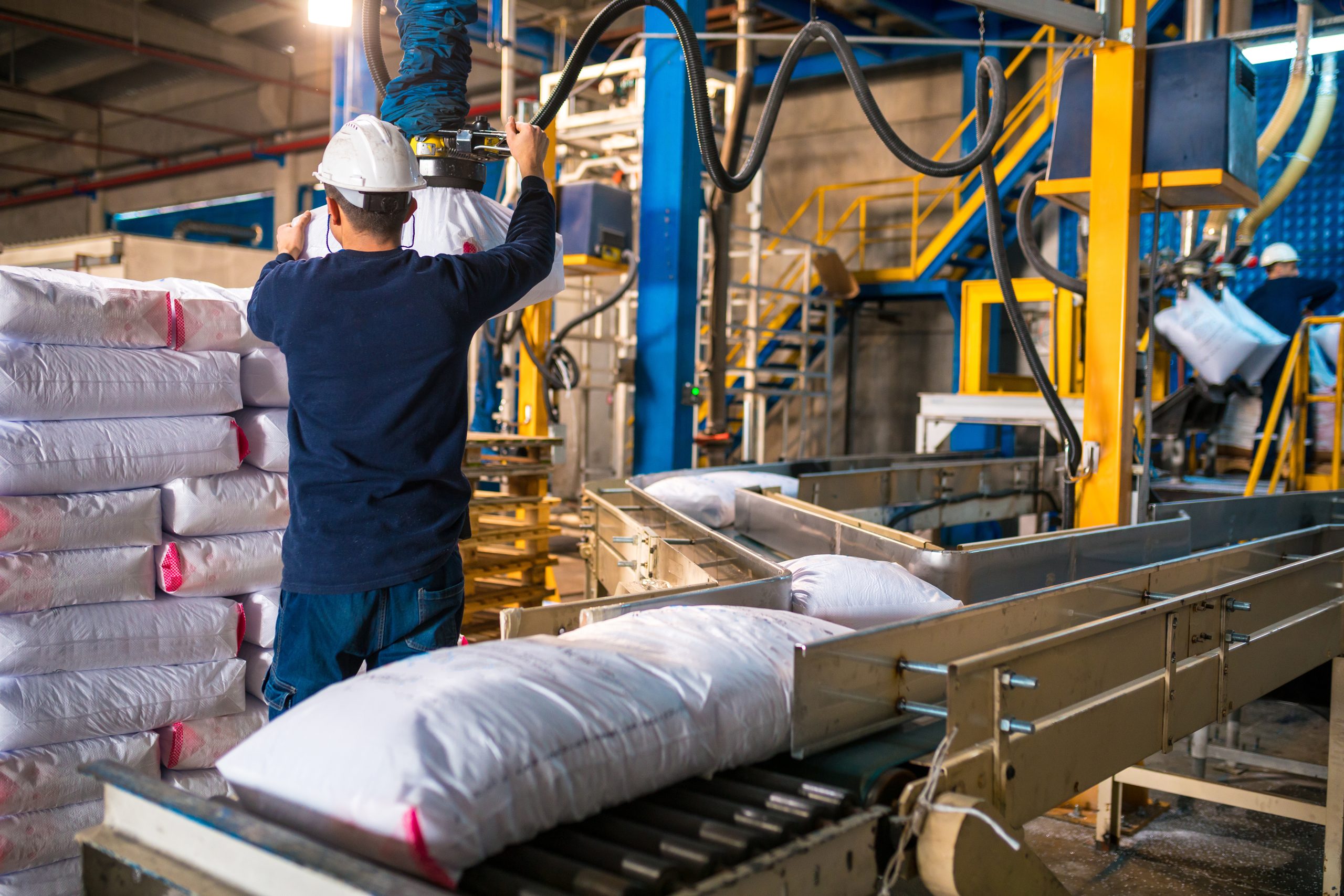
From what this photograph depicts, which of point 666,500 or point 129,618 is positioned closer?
point 129,618

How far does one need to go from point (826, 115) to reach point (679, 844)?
12.6 m

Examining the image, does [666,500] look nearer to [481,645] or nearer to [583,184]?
[481,645]

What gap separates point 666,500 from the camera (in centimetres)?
388

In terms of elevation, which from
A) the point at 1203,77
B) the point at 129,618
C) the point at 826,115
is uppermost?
the point at 826,115

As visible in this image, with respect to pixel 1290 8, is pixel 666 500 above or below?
below

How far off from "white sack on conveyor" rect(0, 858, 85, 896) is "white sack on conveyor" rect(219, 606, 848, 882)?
1693mm

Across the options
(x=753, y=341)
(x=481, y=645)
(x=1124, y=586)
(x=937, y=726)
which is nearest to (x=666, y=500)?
(x=1124, y=586)

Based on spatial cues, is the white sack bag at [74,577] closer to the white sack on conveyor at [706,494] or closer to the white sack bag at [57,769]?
the white sack bag at [57,769]

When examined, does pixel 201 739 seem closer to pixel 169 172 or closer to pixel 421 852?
pixel 421 852

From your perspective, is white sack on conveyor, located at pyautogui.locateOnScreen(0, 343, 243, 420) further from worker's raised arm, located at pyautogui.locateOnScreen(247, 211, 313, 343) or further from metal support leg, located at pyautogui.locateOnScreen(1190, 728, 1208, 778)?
metal support leg, located at pyautogui.locateOnScreen(1190, 728, 1208, 778)

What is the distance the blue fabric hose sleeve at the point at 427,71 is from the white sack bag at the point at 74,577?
133cm

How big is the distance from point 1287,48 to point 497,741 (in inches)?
365

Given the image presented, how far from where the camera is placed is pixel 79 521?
2555mm

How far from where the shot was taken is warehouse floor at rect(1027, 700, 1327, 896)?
11.1 feet
